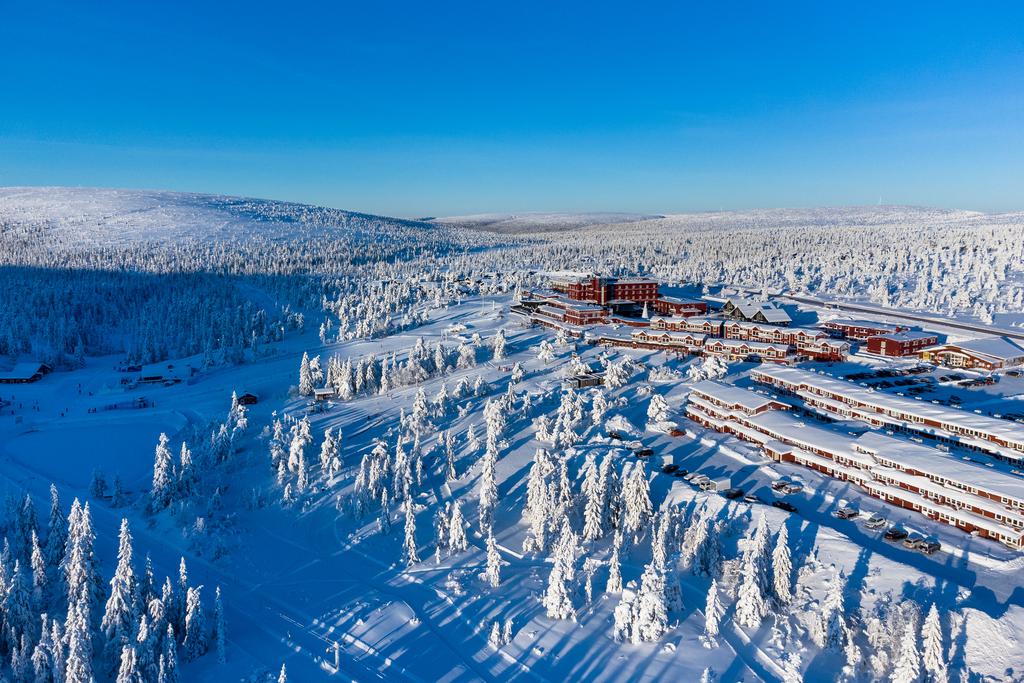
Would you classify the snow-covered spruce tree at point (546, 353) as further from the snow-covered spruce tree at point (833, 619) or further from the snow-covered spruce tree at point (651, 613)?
the snow-covered spruce tree at point (833, 619)

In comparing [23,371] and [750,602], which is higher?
[750,602]

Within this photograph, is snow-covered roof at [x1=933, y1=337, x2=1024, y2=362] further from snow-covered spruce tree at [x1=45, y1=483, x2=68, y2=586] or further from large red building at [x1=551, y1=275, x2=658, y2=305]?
snow-covered spruce tree at [x1=45, y1=483, x2=68, y2=586]

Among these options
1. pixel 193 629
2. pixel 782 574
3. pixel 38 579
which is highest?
pixel 782 574

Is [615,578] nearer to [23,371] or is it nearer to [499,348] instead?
[499,348]

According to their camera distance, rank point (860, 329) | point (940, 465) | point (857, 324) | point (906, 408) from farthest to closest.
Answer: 1. point (857, 324)
2. point (860, 329)
3. point (906, 408)
4. point (940, 465)

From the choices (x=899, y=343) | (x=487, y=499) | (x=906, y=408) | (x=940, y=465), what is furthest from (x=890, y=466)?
(x=899, y=343)

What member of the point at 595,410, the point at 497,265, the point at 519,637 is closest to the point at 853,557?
the point at 519,637

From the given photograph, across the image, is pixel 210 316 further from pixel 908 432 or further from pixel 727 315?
pixel 908 432
